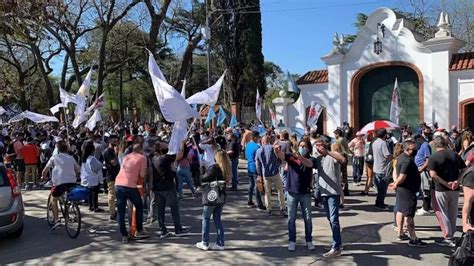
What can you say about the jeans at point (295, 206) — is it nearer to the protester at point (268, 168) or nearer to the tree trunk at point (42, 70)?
the protester at point (268, 168)

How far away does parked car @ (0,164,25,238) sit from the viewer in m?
8.15

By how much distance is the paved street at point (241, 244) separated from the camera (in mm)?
7074

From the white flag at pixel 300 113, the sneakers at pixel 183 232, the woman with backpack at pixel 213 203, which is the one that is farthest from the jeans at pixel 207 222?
the white flag at pixel 300 113

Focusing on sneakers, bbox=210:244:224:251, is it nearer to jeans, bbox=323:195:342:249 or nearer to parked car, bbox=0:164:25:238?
jeans, bbox=323:195:342:249

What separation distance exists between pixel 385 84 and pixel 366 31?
2.62 m

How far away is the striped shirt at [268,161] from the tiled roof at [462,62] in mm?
12673

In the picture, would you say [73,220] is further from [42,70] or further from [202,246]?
[42,70]

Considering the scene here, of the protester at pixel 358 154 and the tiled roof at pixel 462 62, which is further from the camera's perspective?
the tiled roof at pixel 462 62

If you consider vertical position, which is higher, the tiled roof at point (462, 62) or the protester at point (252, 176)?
the tiled roof at point (462, 62)

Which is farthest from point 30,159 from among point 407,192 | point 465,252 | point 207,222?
point 465,252

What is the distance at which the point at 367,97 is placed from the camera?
22.5 metres

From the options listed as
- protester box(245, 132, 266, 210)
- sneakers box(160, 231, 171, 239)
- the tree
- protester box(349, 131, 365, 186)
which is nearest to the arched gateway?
protester box(349, 131, 365, 186)

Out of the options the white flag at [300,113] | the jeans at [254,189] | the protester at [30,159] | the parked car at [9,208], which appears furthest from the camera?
the white flag at [300,113]

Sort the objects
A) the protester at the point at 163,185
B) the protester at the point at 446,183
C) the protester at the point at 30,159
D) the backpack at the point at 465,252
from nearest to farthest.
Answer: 1. the backpack at the point at 465,252
2. the protester at the point at 446,183
3. the protester at the point at 163,185
4. the protester at the point at 30,159
